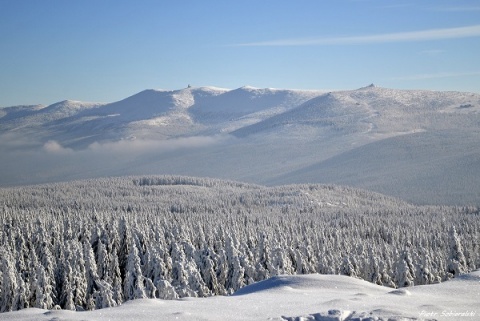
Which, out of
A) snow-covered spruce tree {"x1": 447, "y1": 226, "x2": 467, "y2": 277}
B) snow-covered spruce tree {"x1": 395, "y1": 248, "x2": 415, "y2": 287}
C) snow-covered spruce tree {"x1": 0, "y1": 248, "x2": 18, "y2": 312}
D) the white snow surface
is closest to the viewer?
the white snow surface

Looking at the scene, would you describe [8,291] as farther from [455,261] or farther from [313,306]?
[455,261]

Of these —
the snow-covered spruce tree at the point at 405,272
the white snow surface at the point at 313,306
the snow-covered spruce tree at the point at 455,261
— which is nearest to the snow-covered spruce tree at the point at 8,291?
the white snow surface at the point at 313,306

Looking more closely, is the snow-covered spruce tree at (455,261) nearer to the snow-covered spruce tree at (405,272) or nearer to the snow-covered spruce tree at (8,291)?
the snow-covered spruce tree at (405,272)

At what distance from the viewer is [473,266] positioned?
8031cm

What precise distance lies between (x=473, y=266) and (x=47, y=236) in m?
65.9

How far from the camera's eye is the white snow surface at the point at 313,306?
26.4 meters

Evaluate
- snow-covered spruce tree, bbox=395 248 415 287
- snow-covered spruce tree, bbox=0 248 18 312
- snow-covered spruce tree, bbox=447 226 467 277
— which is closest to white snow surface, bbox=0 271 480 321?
snow-covered spruce tree, bbox=0 248 18 312

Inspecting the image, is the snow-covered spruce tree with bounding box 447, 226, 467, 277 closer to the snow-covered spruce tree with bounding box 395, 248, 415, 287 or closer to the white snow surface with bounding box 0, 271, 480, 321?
the snow-covered spruce tree with bounding box 395, 248, 415, 287

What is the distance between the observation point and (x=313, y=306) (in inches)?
1128

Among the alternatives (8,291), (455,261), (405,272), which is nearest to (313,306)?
(8,291)

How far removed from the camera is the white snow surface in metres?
26.4

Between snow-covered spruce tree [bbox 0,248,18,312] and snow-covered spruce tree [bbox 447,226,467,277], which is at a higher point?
snow-covered spruce tree [bbox 0,248,18,312]

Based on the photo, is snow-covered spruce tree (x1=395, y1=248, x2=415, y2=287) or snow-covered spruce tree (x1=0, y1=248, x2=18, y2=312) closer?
snow-covered spruce tree (x1=0, y1=248, x2=18, y2=312)

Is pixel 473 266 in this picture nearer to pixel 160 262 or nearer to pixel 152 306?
pixel 160 262
